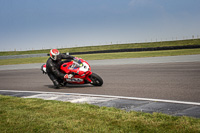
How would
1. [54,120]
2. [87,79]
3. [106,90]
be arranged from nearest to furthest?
[54,120] → [106,90] → [87,79]

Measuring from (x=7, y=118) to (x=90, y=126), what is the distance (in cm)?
211

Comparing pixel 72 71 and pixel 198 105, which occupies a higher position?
pixel 72 71

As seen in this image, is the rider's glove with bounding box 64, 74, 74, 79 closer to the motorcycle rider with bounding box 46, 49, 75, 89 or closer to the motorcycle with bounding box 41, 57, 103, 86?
the motorcycle rider with bounding box 46, 49, 75, 89

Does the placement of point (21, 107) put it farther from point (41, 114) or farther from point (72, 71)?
point (72, 71)

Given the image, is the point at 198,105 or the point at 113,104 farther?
the point at 113,104

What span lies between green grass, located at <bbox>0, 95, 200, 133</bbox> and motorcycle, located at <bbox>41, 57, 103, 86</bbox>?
2920 millimetres

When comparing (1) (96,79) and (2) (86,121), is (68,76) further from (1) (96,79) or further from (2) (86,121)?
(2) (86,121)

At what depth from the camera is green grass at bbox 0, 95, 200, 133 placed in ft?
13.5

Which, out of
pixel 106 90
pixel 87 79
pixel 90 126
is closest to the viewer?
pixel 90 126

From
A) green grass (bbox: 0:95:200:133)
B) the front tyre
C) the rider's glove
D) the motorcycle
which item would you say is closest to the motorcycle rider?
the rider's glove

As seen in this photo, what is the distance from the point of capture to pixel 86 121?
15.4ft

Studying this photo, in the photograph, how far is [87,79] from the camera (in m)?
9.18

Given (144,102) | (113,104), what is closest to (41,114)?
(113,104)

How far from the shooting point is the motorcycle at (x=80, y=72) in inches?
351
